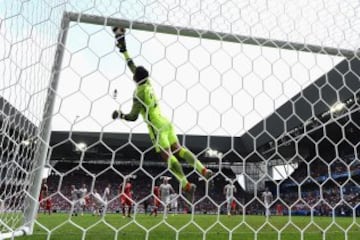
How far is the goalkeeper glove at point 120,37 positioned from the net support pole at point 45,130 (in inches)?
9.6

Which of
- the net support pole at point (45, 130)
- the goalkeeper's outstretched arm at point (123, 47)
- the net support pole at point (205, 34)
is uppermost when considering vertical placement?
the net support pole at point (205, 34)

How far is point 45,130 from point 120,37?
27.8 inches

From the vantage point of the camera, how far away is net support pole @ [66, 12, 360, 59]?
1858mm

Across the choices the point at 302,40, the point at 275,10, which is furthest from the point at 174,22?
the point at 302,40

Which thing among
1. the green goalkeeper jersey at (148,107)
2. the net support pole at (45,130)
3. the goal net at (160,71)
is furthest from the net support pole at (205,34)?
the green goalkeeper jersey at (148,107)

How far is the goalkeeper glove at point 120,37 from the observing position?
1731 mm

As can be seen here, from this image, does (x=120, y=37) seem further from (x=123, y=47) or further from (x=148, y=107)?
(x=148, y=107)

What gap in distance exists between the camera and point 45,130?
1986mm

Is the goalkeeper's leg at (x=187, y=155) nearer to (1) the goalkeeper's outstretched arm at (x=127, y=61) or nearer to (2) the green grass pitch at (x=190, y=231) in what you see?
(2) the green grass pitch at (x=190, y=231)

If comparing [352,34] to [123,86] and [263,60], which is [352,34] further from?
[123,86]

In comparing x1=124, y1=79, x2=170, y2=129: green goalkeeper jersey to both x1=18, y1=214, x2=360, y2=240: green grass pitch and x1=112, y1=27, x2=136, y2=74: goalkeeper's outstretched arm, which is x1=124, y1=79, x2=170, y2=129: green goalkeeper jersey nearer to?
x1=112, y1=27, x2=136, y2=74: goalkeeper's outstretched arm

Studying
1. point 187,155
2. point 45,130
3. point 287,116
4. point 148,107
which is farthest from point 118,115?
point 287,116

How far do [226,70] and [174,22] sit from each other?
482mm

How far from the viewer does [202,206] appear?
17.7 metres
